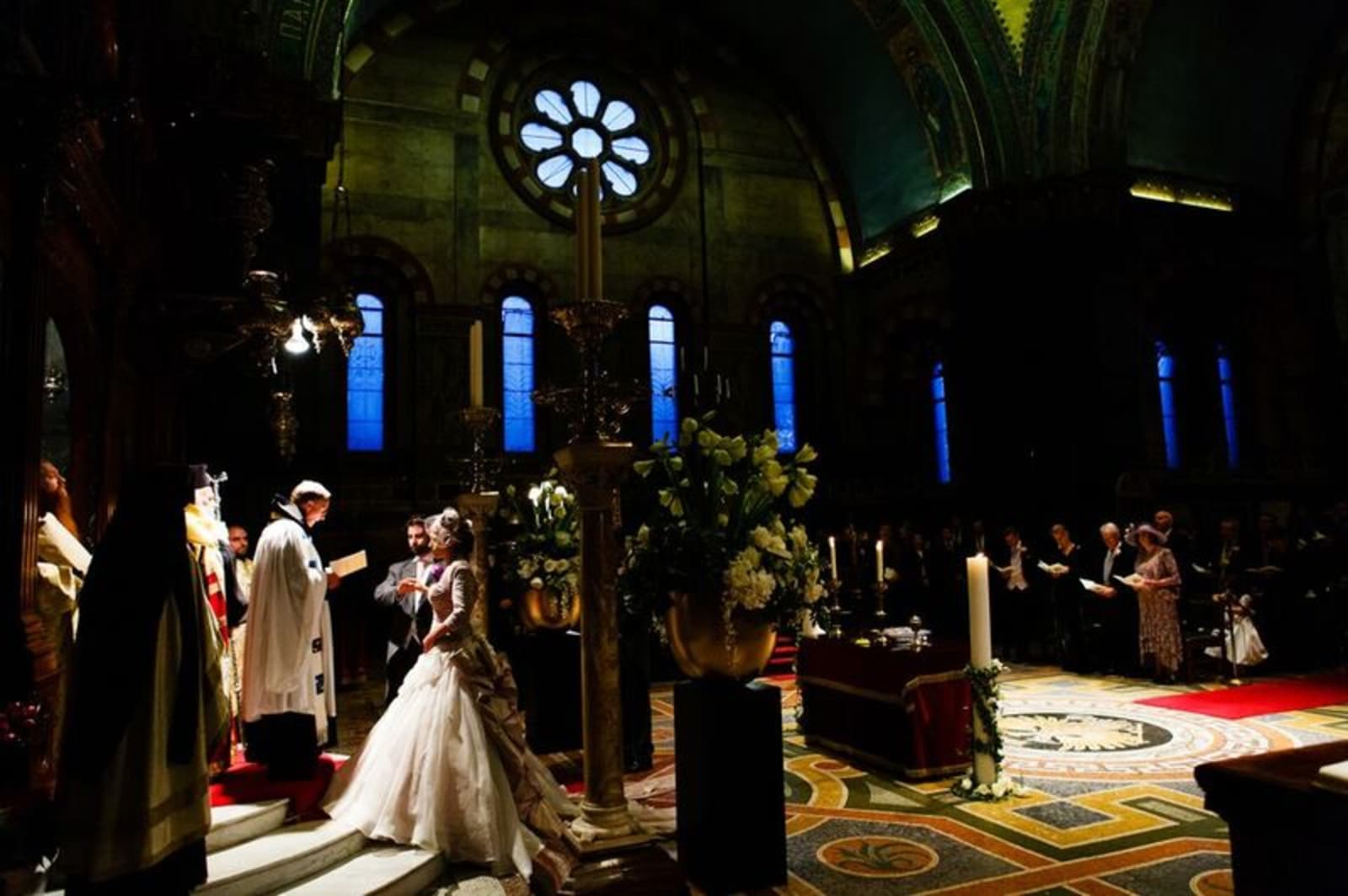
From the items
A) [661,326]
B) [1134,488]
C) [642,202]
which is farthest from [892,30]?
[1134,488]

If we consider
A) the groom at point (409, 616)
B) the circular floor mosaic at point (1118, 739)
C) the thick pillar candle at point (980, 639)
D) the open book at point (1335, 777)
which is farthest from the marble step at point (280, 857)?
the circular floor mosaic at point (1118, 739)

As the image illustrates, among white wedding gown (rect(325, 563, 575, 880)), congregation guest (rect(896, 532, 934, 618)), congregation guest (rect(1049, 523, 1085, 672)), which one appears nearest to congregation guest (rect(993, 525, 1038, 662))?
congregation guest (rect(1049, 523, 1085, 672))

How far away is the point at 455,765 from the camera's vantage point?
4.07 meters

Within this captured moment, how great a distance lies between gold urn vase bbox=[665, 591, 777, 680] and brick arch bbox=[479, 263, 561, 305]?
11469mm

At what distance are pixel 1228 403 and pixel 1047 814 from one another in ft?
41.1

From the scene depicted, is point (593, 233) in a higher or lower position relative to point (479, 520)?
higher

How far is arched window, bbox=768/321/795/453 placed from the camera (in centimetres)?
1628

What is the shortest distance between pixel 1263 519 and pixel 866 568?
473 centimetres

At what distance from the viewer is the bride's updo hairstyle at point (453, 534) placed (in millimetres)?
4410

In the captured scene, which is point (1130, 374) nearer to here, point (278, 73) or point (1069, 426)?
point (1069, 426)

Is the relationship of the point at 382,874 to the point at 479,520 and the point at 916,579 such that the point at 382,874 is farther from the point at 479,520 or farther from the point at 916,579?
the point at 916,579

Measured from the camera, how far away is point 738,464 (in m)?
3.95

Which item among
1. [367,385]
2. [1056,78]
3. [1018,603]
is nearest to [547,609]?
[1018,603]

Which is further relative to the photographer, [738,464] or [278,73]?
[278,73]
